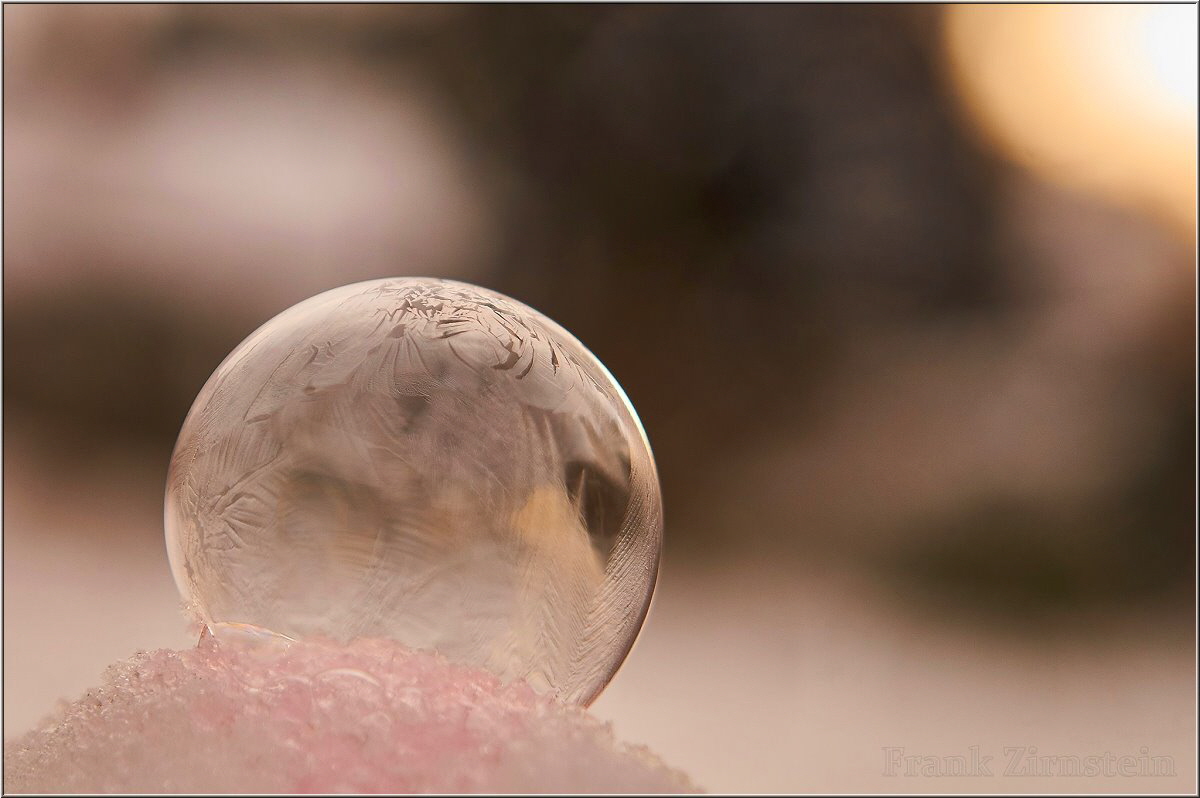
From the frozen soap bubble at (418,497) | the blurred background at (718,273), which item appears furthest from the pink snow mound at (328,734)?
the blurred background at (718,273)

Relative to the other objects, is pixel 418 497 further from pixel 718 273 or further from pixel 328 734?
pixel 718 273

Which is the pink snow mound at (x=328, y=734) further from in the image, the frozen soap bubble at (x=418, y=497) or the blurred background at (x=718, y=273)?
the blurred background at (x=718, y=273)

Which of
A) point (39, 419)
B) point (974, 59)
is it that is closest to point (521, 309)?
point (974, 59)

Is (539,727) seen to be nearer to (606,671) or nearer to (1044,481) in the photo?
(606,671)

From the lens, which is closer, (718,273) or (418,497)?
(418,497)

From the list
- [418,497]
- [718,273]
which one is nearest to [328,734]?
[418,497]

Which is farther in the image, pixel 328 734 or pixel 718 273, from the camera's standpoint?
pixel 718 273
